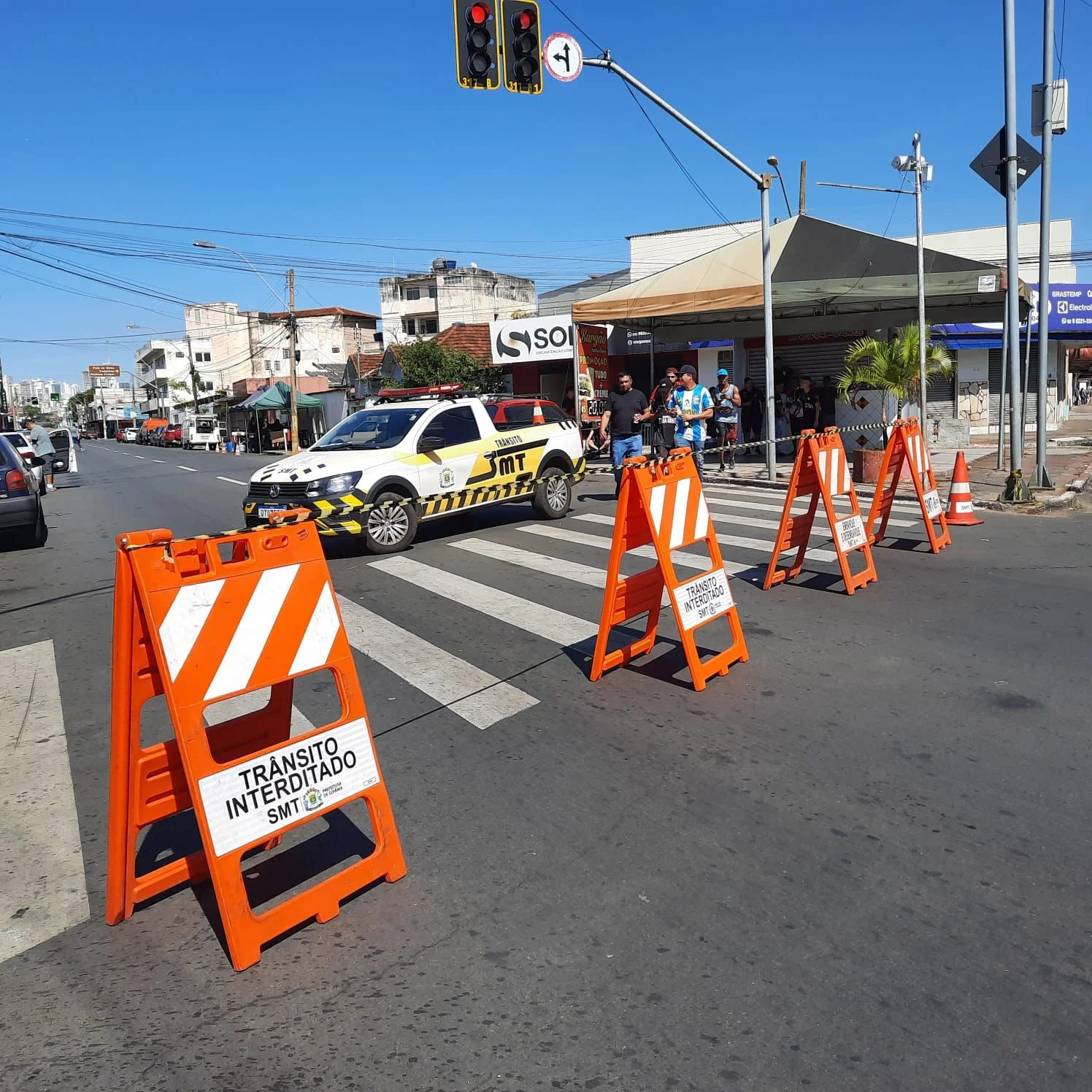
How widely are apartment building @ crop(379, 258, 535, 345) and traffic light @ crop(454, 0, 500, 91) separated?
54.3 metres

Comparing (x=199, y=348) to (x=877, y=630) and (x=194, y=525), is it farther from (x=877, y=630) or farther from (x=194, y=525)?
(x=877, y=630)

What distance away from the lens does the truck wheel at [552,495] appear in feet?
42.2

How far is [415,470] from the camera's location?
1110 cm

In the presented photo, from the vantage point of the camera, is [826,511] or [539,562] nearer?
[826,511]

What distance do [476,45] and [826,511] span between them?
7168 mm

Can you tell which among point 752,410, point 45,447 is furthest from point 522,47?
point 45,447

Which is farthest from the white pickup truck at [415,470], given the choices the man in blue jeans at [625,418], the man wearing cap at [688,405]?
the man wearing cap at [688,405]

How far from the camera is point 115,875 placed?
342 centimetres

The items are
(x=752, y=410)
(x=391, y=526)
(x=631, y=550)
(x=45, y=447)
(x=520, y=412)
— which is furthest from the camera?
(x=45, y=447)

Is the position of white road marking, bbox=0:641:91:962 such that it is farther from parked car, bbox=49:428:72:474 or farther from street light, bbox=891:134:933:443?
parked car, bbox=49:428:72:474

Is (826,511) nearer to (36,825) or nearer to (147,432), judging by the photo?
(36,825)

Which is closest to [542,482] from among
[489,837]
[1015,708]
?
[1015,708]

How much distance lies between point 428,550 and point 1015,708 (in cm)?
721

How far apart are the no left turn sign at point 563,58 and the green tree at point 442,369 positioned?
2674 centimetres
